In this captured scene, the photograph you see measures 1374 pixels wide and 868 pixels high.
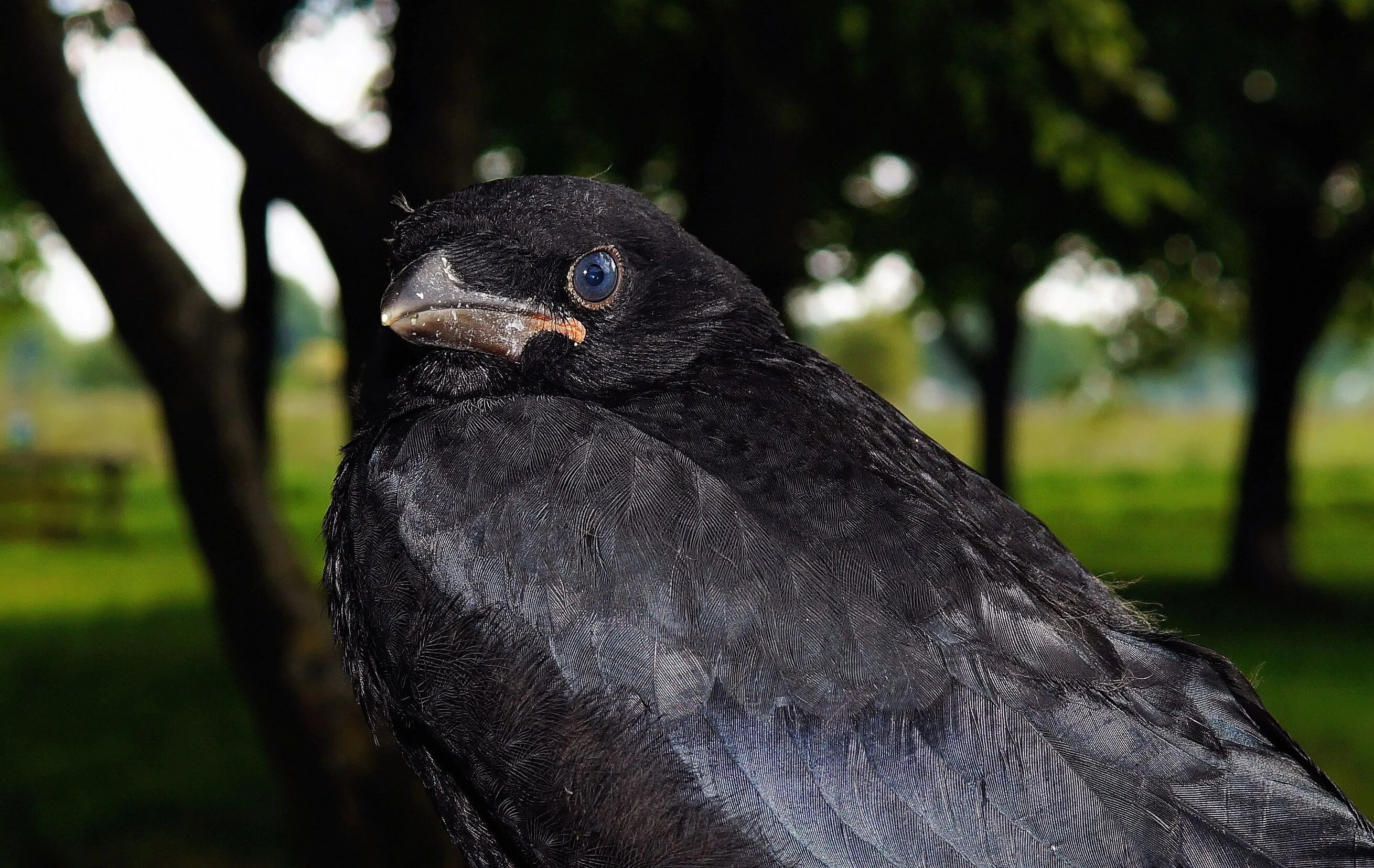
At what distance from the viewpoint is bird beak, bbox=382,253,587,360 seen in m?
2.34

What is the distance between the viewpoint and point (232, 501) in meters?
5.31

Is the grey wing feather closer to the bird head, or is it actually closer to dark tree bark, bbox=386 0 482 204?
the bird head

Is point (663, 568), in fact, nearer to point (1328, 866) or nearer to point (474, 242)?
point (474, 242)

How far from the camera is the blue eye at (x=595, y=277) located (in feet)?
7.91

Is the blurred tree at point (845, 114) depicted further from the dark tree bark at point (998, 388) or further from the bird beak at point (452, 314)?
the dark tree bark at point (998, 388)

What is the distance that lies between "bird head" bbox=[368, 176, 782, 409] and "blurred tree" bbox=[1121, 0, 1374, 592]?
636 cm

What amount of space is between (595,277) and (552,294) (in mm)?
89

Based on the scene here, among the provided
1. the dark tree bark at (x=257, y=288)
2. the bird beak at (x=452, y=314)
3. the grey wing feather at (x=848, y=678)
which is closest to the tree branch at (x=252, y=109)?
the bird beak at (x=452, y=314)

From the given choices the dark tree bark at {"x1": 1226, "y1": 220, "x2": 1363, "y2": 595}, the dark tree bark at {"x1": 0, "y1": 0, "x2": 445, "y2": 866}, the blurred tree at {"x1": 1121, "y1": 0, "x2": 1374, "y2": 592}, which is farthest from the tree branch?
the dark tree bark at {"x1": 1226, "y1": 220, "x2": 1363, "y2": 595}

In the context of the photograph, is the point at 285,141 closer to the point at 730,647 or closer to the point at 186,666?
the point at 730,647

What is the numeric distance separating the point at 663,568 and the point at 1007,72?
5.04 meters

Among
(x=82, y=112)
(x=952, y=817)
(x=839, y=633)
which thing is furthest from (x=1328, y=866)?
(x=82, y=112)

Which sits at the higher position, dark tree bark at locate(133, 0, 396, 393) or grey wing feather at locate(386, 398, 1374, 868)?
dark tree bark at locate(133, 0, 396, 393)

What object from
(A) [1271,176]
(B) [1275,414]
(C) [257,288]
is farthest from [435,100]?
(B) [1275,414]
